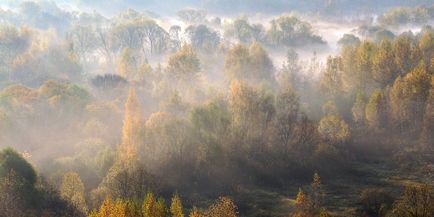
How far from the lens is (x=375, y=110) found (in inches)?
5128

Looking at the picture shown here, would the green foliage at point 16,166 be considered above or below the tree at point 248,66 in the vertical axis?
below

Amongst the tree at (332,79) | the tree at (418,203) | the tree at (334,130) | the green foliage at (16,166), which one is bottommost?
the tree at (418,203)

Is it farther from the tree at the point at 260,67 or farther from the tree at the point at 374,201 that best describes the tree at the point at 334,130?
the tree at the point at 260,67

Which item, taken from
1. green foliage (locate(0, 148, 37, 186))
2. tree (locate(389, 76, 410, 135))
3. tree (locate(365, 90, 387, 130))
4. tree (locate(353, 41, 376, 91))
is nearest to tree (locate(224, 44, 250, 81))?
tree (locate(353, 41, 376, 91))

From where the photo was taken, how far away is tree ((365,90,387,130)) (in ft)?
428

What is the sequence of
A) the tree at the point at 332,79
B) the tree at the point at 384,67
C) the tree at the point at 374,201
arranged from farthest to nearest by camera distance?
the tree at the point at 332,79 → the tree at the point at 384,67 → the tree at the point at 374,201

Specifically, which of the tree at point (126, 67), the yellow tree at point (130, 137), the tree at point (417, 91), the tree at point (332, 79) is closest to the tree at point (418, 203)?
the yellow tree at point (130, 137)

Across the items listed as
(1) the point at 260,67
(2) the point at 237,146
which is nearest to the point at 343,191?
(2) the point at 237,146

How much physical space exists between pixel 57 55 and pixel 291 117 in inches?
4373

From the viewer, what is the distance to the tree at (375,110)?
13038cm

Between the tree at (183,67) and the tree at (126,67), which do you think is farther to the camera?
the tree at (126,67)

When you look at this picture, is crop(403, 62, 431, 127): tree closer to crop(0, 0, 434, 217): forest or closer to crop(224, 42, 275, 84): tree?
crop(0, 0, 434, 217): forest

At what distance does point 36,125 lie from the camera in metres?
128

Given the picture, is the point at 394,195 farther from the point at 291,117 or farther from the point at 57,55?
the point at 57,55
